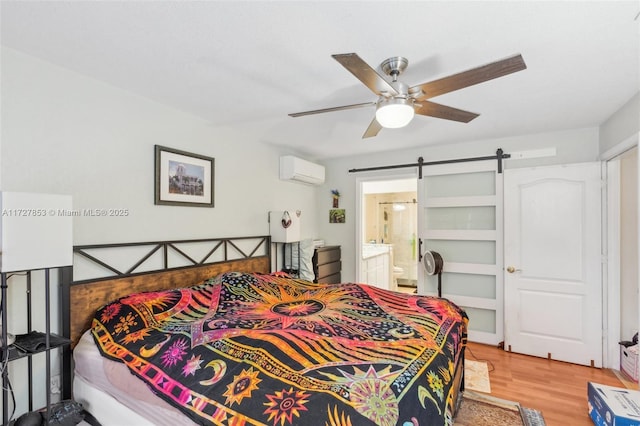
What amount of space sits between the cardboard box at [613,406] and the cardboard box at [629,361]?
35.7 inches

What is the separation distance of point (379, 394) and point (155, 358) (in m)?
1.21

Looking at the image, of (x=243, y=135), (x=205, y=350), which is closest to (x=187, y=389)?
(x=205, y=350)

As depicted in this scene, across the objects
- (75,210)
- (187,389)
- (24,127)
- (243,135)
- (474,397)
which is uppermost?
(243,135)

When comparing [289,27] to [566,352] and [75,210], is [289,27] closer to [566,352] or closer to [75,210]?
[75,210]

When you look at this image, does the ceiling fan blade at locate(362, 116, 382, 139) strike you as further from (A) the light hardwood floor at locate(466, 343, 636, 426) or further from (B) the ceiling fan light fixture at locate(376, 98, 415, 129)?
(A) the light hardwood floor at locate(466, 343, 636, 426)

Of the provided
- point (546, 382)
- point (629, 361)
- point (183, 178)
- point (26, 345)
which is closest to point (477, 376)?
point (546, 382)

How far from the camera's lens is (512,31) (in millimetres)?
1666

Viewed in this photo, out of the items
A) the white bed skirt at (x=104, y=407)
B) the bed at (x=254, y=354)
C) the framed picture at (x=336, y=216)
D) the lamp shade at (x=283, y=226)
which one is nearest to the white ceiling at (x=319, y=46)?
the lamp shade at (x=283, y=226)

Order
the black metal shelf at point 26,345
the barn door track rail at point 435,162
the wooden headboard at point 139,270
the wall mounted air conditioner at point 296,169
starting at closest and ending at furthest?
the black metal shelf at point 26,345 → the wooden headboard at point 139,270 → the barn door track rail at point 435,162 → the wall mounted air conditioner at point 296,169

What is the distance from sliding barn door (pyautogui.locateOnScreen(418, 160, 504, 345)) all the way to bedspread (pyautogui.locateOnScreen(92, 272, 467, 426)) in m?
1.52

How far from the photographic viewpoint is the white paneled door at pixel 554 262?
10.6 feet

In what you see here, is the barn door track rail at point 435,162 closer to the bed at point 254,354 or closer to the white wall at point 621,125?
the white wall at point 621,125

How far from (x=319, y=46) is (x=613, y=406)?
9.71 ft

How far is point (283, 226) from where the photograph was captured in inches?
148
